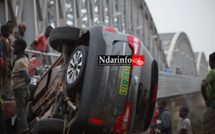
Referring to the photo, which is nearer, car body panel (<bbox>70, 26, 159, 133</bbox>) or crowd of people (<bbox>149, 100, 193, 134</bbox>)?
car body panel (<bbox>70, 26, 159, 133</bbox>)

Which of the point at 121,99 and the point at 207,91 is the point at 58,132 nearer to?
the point at 121,99

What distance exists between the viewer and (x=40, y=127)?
4.86 meters

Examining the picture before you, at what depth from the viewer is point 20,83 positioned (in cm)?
577

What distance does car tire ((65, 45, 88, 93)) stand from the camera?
470 centimetres

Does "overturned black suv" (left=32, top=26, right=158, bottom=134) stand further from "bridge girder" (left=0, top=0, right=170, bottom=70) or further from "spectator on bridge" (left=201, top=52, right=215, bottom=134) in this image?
"bridge girder" (left=0, top=0, right=170, bottom=70)

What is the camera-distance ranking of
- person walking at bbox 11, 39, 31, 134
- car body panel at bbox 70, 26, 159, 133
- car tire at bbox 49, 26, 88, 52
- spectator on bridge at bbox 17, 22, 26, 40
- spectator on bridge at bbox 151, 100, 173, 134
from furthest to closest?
1. spectator on bridge at bbox 17, 22, 26, 40
2. spectator on bridge at bbox 151, 100, 173, 134
3. person walking at bbox 11, 39, 31, 134
4. car tire at bbox 49, 26, 88, 52
5. car body panel at bbox 70, 26, 159, 133

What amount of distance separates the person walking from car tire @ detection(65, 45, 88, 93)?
106 cm

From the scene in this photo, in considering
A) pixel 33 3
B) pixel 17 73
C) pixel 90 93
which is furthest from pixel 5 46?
pixel 33 3

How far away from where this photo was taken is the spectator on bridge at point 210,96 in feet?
17.4

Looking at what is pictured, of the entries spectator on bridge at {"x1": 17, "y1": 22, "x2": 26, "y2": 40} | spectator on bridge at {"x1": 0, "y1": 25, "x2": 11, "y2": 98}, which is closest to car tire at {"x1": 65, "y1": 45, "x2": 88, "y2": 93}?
spectator on bridge at {"x1": 0, "y1": 25, "x2": 11, "y2": 98}

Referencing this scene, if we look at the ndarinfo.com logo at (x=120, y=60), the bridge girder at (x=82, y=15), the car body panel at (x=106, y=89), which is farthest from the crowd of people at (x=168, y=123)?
the bridge girder at (x=82, y=15)

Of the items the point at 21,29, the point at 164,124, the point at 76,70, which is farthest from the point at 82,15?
the point at 76,70

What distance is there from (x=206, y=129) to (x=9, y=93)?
3.67 m

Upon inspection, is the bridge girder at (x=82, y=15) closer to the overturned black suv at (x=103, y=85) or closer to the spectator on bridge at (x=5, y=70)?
the spectator on bridge at (x=5, y=70)
